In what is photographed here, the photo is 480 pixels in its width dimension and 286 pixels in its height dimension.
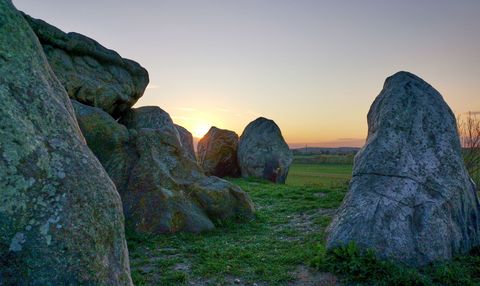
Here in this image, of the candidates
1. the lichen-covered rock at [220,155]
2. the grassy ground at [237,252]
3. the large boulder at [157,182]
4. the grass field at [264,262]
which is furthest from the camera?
the lichen-covered rock at [220,155]

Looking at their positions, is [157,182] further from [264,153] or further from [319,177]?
[319,177]

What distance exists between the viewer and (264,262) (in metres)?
9.02

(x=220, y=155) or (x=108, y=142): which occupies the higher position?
(x=108, y=142)

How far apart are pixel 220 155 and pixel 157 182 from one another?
19584 mm

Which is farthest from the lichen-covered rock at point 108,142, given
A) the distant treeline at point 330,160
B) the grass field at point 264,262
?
the distant treeline at point 330,160

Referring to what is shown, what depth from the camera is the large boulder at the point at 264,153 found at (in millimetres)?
29281

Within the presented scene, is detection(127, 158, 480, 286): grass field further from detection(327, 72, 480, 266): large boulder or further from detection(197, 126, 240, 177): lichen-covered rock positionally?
detection(197, 126, 240, 177): lichen-covered rock

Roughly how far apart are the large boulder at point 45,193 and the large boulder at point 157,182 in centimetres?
607

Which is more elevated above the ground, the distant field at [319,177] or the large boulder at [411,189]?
the large boulder at [411,189]

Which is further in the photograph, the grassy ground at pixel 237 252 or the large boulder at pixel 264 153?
the large boulder at pixel 264 153

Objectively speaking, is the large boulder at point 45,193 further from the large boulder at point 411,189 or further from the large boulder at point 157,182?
the large boulder at point 157,182

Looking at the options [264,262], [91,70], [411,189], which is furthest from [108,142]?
[411,189]

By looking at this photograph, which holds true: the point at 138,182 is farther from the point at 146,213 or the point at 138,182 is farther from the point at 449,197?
the point at 449,197

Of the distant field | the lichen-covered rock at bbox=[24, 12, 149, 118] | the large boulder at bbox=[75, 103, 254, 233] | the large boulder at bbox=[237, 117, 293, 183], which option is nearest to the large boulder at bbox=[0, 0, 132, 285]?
the large boulder at bbox=[75, 103, 254, 233]
